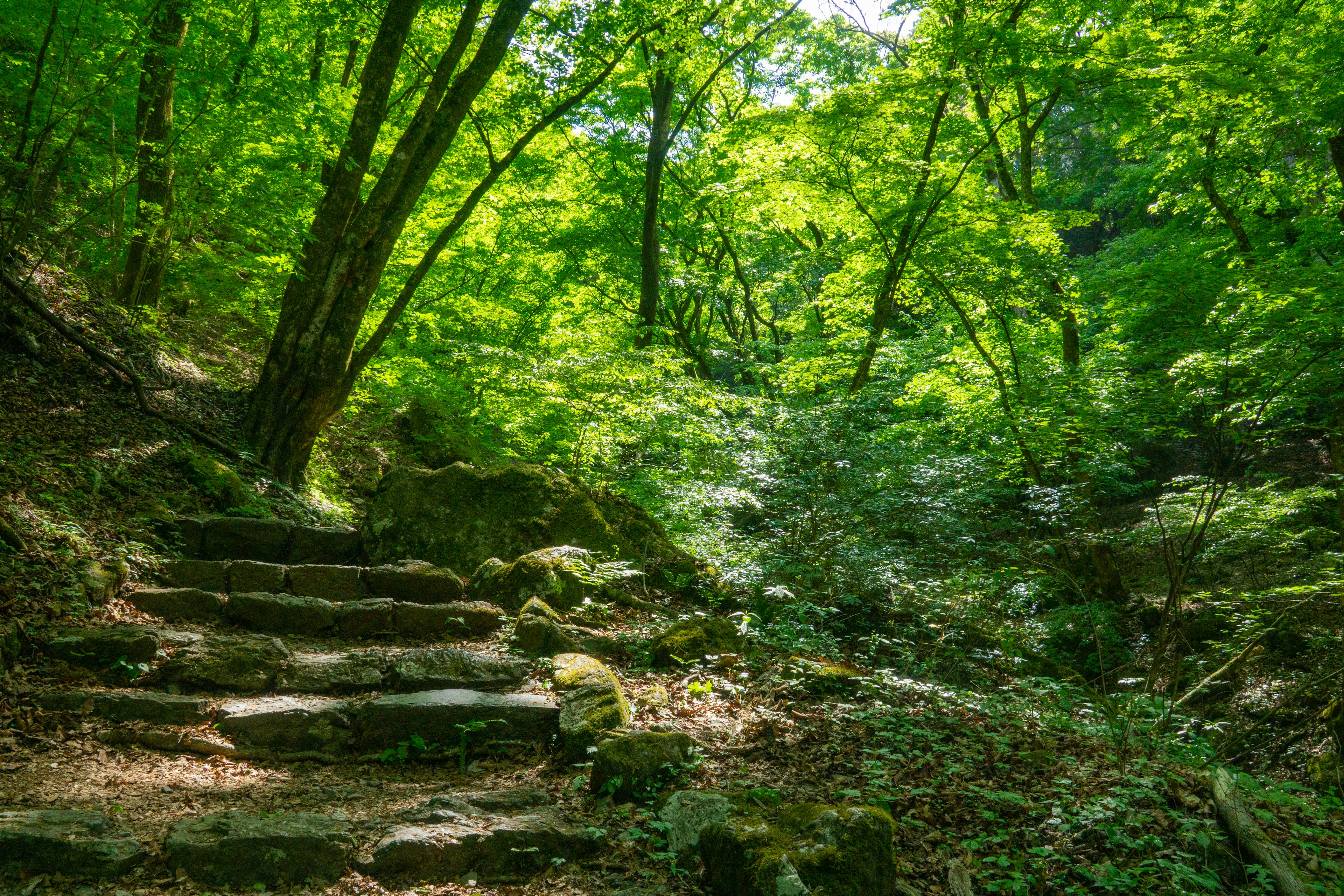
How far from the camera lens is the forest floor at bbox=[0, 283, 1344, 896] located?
9.08ft

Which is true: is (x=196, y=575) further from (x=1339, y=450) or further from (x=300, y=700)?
(x=1339, y=450)

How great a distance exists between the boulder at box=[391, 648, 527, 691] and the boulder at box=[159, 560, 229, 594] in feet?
5.56

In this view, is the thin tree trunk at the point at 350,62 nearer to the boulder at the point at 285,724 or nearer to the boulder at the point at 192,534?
the boulder at the point at 192,534

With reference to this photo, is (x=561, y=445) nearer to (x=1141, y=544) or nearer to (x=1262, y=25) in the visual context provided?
(x=1141, y=544)

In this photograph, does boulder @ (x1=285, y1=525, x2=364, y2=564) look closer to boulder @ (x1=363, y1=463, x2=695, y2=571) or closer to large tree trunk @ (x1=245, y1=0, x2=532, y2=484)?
boulder @ (x1=363, y1=463, x2=695, y2=571)

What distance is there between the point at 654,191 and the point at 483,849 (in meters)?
Result: 11.9

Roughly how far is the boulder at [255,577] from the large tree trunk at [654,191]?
327 inches

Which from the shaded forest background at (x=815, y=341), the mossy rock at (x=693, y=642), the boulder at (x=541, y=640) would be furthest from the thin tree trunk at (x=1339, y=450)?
the boulder at (x=541, y=640)

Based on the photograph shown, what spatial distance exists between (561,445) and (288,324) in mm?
3304

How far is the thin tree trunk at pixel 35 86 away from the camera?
498 cm

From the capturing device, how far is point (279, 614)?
477 cm

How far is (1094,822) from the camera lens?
298 centimetres

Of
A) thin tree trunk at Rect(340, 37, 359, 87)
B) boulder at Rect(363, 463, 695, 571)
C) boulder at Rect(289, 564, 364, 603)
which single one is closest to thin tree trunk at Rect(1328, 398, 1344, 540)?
boulder at Rect(363, 463, 695, 571)

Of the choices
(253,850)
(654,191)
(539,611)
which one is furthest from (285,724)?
(654,191)
